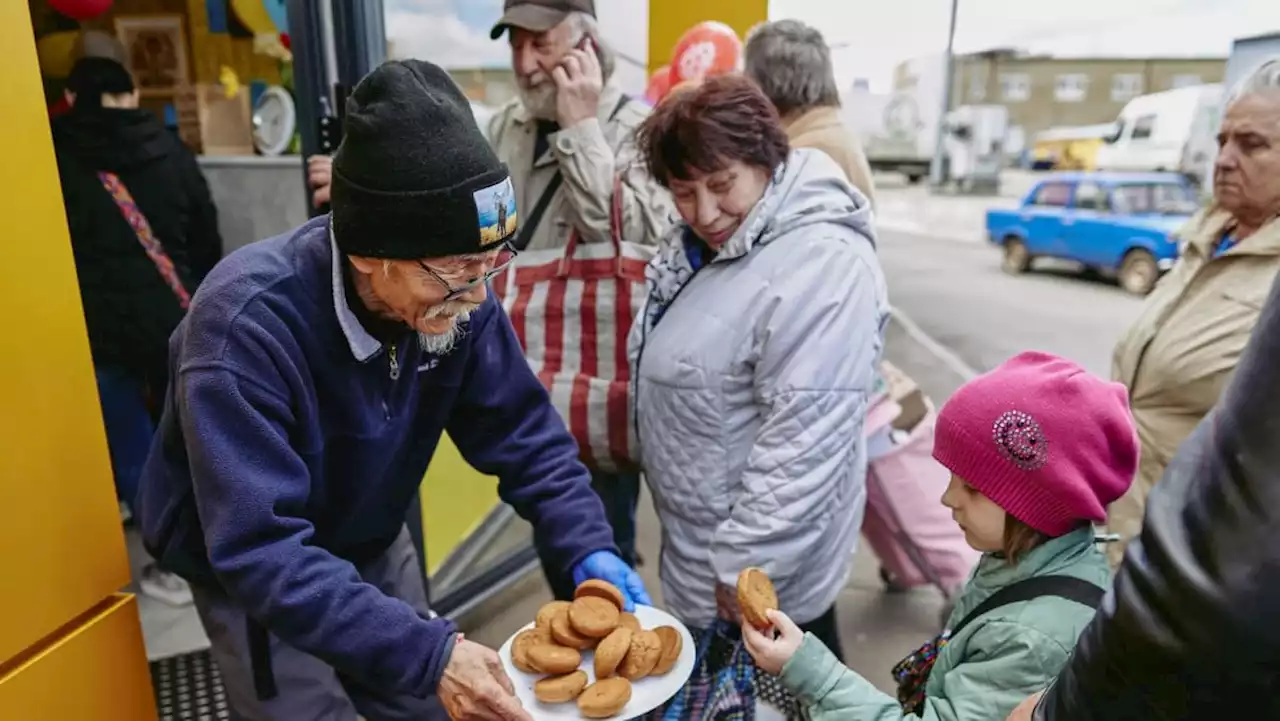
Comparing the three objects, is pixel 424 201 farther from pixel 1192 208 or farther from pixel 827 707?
pixel 1192 208

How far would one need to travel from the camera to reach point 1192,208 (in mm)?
9258

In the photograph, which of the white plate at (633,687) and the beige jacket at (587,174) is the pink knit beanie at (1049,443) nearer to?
the white plate at (633,687)

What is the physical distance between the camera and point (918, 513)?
295cm

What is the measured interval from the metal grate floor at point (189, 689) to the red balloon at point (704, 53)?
2.84m

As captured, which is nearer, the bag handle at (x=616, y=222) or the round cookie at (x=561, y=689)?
the round cookie at (x=561, y=689)

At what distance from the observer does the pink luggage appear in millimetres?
2926

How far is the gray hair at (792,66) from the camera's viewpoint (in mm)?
2541

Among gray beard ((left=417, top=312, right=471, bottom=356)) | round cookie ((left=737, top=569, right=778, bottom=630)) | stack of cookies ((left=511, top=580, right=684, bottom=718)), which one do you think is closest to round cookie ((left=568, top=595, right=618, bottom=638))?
stack of cookies ((left=511, top=580, right=684, bottom=718))

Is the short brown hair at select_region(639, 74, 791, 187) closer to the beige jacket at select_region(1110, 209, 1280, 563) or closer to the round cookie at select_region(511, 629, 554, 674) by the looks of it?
the round cookie at select_region(511, 629, 554, 674)

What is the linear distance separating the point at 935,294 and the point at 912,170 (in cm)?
1787

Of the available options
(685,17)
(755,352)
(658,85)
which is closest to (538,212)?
(755,352)

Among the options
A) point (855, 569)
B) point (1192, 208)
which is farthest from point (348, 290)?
point (1192, 208)

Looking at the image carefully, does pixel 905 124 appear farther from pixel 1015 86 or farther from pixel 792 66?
pixel 792 66

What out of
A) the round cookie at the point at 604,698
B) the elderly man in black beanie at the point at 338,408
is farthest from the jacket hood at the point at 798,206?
the round cookie at the point at 604,698
